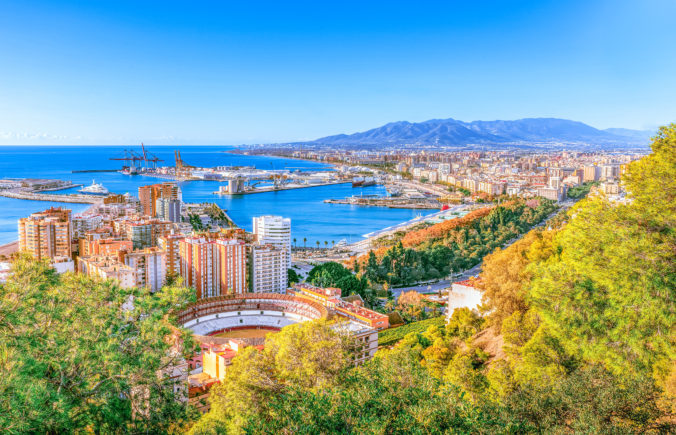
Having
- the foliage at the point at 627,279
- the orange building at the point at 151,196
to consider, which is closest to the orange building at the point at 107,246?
the orange building at the point at 151,196

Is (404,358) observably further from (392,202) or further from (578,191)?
(578,191)

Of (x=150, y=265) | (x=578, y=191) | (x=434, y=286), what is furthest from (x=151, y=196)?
(x=578, y=191)

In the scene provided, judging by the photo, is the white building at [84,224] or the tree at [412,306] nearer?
the tree at [412,306]

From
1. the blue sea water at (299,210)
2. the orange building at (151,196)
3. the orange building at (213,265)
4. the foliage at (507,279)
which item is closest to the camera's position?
the foliage at (507,279)

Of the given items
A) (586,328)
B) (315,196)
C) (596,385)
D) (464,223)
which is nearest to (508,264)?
(586,328)

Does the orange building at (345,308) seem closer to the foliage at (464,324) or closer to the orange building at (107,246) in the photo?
the foliage at (464,324)

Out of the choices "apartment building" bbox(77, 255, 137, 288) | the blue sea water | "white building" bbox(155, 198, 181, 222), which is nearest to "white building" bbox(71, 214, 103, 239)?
"white building" bbox(155, 198, 181, 222)

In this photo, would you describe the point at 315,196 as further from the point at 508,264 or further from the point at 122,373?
the point at 122,373
